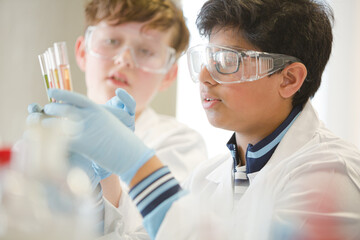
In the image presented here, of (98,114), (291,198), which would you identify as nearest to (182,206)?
(98,114)

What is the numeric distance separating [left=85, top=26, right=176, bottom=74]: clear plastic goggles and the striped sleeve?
135 cm

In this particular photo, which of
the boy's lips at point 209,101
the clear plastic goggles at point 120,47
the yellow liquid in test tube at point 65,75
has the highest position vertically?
the yellow liquid in test tube at point 65,75

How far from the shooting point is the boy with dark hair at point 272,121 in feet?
4.34

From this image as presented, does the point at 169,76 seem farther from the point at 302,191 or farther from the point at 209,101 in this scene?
the point at 302,191

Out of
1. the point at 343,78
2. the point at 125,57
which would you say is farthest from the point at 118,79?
the point at 343,78

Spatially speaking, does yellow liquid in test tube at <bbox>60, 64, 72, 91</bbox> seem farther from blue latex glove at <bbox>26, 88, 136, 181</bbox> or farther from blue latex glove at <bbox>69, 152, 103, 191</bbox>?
blue latex glove at <bbox>69, 152, 103, 191</bbox>

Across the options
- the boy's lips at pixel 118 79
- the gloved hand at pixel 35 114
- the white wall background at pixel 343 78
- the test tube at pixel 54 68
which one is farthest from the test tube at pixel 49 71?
the white wall background at pixel 343 78

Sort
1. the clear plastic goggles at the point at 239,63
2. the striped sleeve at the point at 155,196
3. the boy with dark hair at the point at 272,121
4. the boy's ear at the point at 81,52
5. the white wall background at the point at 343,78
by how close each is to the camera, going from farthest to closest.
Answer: the white wall background at the point at 343,78, the boy's ear at the point at 81,52, the clear plastic goggles at the point at 239,63, the boy with dark hair at the point at 272,121, the striped sleeve at the point at 155,196

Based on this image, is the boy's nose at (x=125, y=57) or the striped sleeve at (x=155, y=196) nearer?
the striped sleeve at (x=155, y=196)

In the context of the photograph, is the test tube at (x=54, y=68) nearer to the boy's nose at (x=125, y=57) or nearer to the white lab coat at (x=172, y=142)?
the white lab coat at (x=172, y=142)

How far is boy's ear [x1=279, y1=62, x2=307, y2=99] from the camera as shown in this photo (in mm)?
1571

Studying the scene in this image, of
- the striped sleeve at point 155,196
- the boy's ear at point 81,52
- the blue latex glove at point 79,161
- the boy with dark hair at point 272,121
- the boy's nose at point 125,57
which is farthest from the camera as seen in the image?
the boy's ear at point 81,52

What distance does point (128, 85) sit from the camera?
238 cm

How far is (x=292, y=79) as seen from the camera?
159 cm
